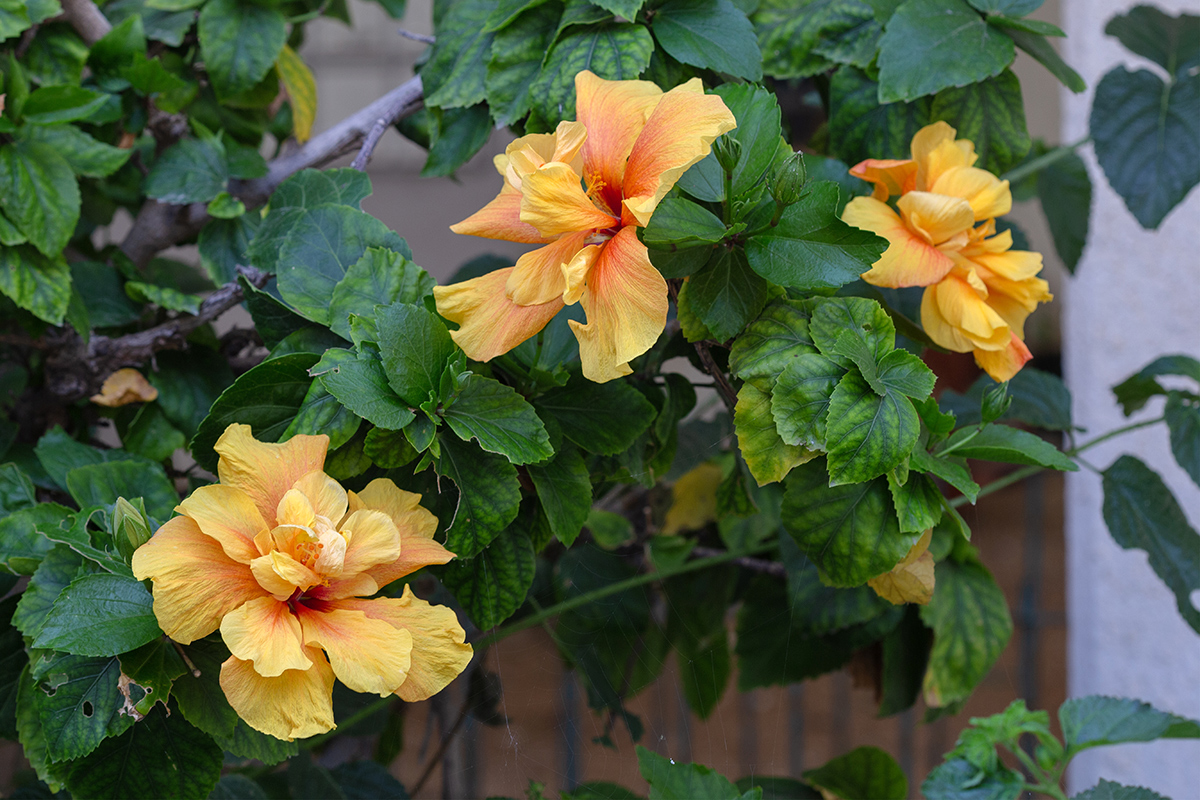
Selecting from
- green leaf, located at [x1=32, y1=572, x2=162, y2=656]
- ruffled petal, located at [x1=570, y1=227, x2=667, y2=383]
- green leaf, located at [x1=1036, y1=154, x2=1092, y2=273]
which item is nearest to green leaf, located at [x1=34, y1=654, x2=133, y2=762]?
green leaf, located at [x1=32, y1=572, x2=162, y2=656]

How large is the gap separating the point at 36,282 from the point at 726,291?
404mm

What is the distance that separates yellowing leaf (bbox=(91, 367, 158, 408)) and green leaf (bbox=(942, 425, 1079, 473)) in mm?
487

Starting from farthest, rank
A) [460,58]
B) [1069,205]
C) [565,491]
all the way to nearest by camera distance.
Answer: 1. [1069,205]
2. [460,58]
3. [565,491]

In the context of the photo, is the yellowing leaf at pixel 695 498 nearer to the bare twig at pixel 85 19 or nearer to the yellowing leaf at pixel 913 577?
the yellowing leaf at pixel 913 577

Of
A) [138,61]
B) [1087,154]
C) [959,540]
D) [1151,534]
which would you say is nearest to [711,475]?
[959,540]

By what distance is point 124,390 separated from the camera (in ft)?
1.93

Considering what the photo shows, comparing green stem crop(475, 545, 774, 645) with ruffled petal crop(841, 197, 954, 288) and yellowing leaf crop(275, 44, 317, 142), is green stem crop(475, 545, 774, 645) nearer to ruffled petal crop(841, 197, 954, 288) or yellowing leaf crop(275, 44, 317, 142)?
ruffled petal crop(841, 197, 954, 288)

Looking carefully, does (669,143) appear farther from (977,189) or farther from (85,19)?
(85,19)

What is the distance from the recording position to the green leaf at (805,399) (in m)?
0.38

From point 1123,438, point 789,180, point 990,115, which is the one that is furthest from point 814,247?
point 1123,438

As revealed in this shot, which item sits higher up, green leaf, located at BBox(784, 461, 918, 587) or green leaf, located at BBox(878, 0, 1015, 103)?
green leaf, located at BBox(878, 0, 1015, 103)

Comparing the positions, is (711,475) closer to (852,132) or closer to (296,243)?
(852,132)

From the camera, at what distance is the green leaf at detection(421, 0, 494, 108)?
54 centimetres

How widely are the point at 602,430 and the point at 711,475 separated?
1.22 ft
